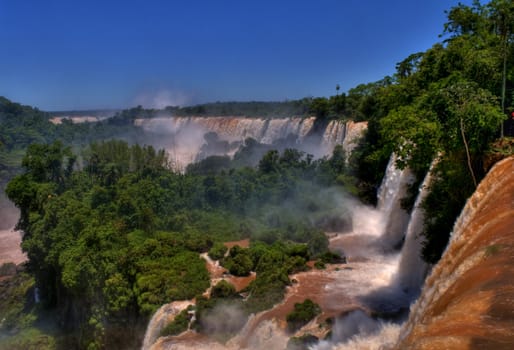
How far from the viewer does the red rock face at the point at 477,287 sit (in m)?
4.69

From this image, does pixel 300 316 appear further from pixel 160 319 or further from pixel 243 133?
pixel 243 133

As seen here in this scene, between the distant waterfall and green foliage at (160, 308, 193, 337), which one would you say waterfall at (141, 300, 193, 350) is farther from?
the distant waterfall

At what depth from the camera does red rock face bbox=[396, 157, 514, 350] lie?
4.69m

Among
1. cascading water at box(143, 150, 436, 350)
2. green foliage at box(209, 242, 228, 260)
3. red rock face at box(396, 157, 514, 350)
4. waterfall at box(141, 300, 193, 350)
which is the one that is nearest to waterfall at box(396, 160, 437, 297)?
cascading water at box(143, 150, 436, 350)

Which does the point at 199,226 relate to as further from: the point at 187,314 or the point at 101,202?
the point at 187,314

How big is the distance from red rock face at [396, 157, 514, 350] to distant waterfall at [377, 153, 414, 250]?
11.7 m

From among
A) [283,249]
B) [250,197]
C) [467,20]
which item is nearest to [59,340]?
[283,249]

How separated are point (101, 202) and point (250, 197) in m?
10.0

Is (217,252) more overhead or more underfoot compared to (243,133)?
more underfoot

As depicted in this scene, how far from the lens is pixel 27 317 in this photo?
2294 centimetres

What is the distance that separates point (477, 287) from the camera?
5.49 metres

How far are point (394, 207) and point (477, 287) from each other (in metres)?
16.1

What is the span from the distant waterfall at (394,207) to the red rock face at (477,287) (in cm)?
1169

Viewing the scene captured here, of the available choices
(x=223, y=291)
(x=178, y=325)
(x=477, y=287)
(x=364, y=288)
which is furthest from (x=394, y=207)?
(x=477, y=287)
